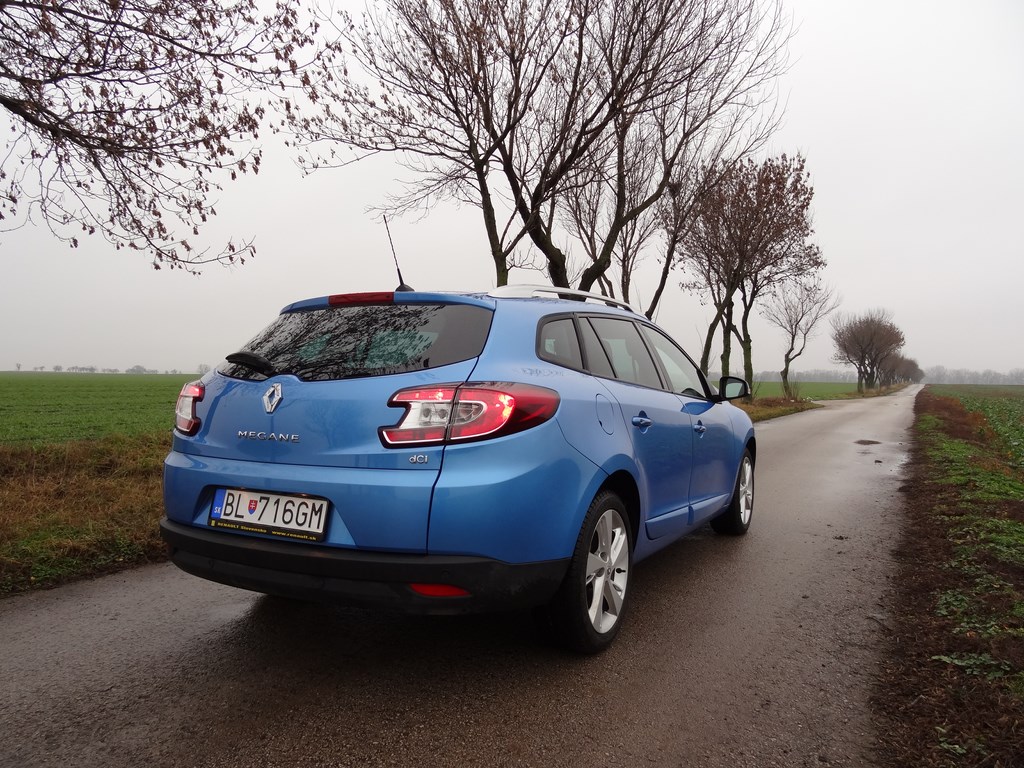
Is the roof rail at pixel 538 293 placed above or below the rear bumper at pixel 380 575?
above

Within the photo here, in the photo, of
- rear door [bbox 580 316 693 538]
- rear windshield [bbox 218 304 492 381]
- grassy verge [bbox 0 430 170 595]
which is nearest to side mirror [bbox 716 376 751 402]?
rear door [bbox 580 316 693 538]

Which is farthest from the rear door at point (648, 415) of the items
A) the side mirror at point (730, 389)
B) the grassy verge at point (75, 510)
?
the grassy verge at point (75, 510)

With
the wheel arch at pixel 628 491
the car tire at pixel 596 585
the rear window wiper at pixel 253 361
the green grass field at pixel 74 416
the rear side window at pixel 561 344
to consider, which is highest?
the rear side window at pixel 561 344

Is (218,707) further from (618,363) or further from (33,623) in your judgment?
(618,363)

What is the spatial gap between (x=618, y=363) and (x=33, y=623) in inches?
127

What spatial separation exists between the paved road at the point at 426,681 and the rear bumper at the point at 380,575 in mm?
414

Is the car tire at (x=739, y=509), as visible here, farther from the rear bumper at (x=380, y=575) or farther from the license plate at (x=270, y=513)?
the license plate at (x=270, y=513)

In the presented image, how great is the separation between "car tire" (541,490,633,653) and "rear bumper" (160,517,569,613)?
16 cm

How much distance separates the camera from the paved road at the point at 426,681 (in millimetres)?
2266

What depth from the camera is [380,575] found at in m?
2.41

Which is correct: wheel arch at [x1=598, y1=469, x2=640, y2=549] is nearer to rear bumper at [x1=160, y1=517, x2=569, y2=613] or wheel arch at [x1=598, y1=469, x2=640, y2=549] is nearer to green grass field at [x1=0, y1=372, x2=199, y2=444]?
rear bumper at [x1=160, y1=517, x2=569, y2=613]

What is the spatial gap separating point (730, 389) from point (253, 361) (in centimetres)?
331

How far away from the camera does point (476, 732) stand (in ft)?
7.79

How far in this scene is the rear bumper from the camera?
2.41 m
